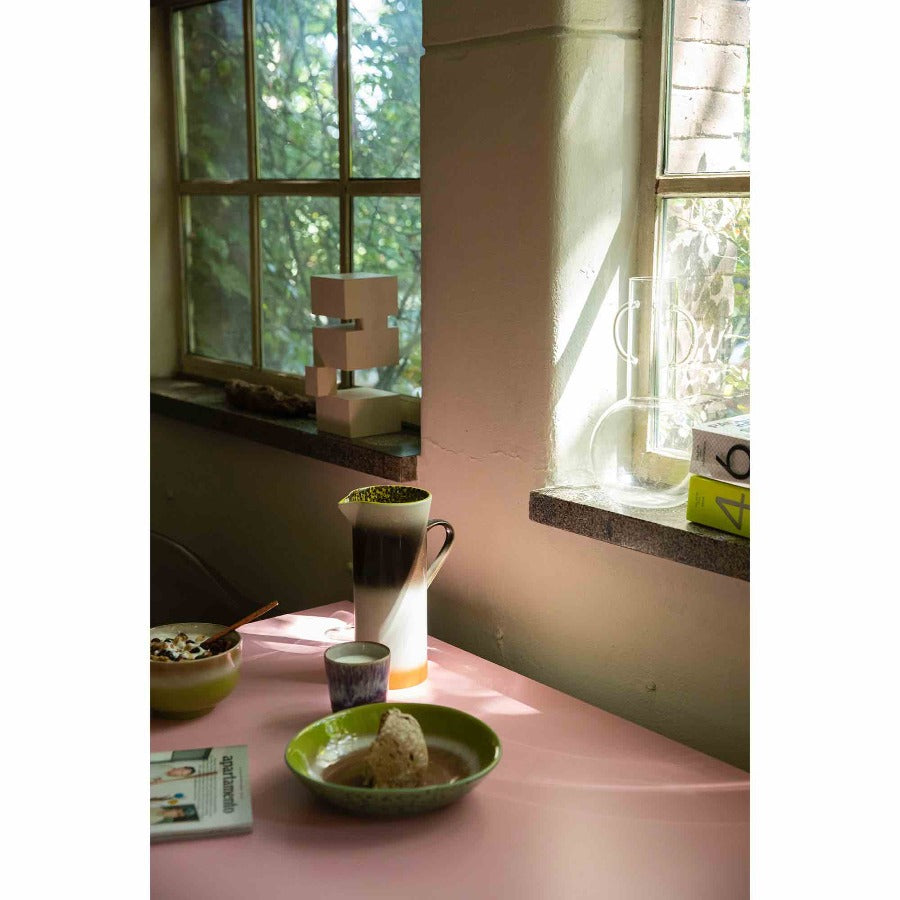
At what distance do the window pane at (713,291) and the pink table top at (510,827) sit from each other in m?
0.48

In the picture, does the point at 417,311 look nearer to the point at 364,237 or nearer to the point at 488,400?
the point at 364,237

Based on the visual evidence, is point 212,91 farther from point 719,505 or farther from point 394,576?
point 719,505

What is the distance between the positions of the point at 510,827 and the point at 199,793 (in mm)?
338

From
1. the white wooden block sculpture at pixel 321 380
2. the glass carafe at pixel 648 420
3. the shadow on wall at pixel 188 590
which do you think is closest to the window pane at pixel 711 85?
the glass carafe at pixel 648 420

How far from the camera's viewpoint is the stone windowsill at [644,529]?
1273 mm

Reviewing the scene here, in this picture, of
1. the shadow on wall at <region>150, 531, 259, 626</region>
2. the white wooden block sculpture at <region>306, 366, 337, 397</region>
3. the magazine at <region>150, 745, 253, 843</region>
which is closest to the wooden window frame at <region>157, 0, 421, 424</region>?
the white wooden block sculpture at <region>306, 366, 337, 397</region>

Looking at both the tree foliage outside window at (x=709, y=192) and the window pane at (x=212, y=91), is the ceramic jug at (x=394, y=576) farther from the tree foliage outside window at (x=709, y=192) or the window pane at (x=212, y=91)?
the window pane at (x=212, y=91)

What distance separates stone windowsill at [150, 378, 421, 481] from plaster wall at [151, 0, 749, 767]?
0.21 ft

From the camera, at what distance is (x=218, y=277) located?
2551 mm

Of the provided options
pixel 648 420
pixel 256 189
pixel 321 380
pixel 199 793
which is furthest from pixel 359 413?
pixel 199 793

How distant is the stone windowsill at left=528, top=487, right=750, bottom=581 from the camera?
1.27 m
